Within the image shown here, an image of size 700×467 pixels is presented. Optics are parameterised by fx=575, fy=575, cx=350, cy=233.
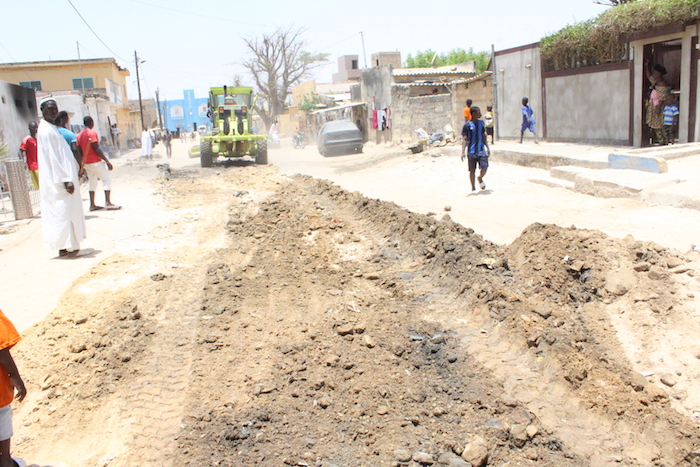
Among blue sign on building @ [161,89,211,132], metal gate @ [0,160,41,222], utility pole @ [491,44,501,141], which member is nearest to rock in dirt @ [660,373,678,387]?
metal gate @ [0,160,41,222]

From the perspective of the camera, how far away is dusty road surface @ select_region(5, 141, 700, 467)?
3219 mm

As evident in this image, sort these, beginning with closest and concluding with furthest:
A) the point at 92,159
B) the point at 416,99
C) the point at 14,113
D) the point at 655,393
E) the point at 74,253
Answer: the point at 655,393
the point at 74,253
the point at 92,159
the point at 14,113
the point at 416,99

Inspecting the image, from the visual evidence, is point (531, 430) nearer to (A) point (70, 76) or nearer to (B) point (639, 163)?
(B) point (639, 163)

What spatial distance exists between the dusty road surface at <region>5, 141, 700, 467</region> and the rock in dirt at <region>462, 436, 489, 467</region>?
11 mm

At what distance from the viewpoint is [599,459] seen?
121 inches

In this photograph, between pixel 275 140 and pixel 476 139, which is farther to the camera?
pixel 275 140

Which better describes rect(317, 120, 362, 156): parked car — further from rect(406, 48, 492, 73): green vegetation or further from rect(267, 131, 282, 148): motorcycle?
rect(406, 48, 492, 73): green vegetation

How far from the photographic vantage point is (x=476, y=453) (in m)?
3.05

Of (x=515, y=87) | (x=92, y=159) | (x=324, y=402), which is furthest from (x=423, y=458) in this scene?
(x=515, y=87)

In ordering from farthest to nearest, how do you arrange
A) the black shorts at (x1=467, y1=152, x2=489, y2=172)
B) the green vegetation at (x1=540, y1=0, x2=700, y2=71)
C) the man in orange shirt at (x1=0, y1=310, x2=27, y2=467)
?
the green vegetation at (x1=540, y1=0, x2=700, y2=71) < the black shorts at (x1=467, y1=152, x2=489, y2=172) < the man in orange shirt at (x1=0, y1=310, x2=27, y2=467)

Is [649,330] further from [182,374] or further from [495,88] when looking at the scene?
[495,88]

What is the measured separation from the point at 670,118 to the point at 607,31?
2.99 meters

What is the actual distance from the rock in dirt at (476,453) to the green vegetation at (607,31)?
11839 millimetres

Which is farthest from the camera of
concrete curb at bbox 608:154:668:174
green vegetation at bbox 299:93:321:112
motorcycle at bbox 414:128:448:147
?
green vegetation at bbox 299:93:321:112
